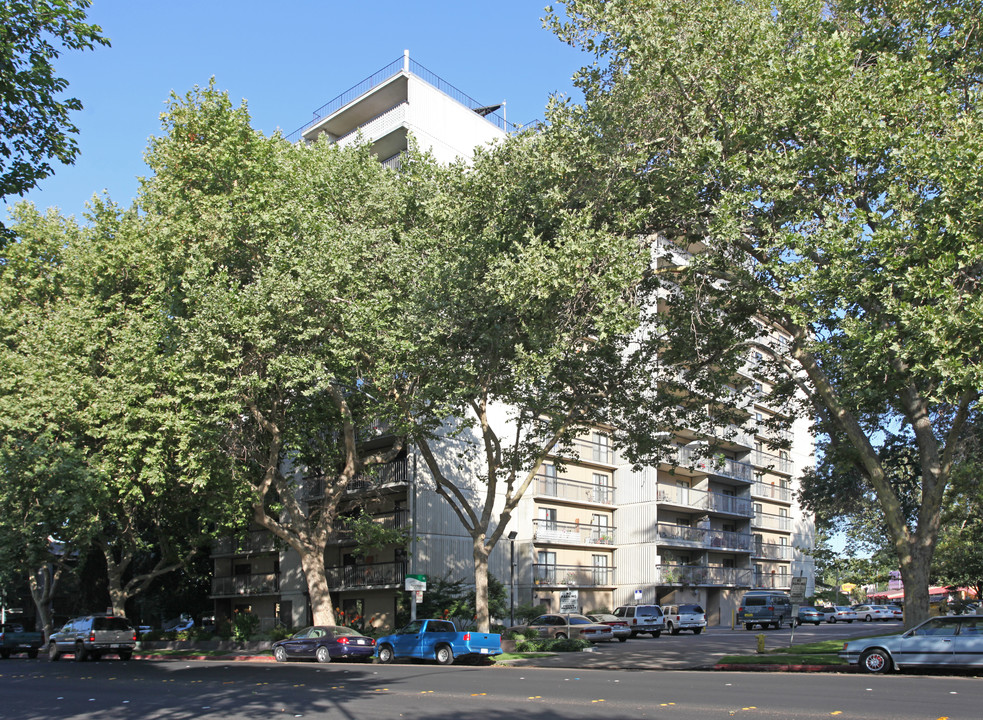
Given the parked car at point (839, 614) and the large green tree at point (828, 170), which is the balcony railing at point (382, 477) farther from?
the parked car at point (839, 614)

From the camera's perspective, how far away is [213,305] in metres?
24.6

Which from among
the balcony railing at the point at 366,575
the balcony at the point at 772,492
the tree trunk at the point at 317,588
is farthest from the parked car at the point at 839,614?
the tree trunk at the point at 317,588

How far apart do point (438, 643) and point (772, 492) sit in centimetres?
3779

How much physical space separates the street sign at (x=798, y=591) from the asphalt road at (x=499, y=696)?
6.92 m

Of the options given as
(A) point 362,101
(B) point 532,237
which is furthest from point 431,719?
(A) point 362,101

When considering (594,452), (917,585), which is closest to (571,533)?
(594,452)

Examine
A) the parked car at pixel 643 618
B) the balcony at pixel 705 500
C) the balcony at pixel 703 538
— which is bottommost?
the parked car at pixel 643 618

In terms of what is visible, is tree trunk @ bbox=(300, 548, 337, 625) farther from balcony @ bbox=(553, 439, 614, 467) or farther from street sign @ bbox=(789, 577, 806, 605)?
balcony @ bbox=(553, 439, 614, 467)

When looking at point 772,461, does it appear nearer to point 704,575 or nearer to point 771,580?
point 771,580

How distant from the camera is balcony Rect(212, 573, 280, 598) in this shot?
42.5 metres

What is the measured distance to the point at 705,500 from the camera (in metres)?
48.2

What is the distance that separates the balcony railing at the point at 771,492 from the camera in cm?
5522

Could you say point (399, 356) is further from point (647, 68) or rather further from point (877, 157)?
point (877, 157)

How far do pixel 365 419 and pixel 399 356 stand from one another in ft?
11.0
